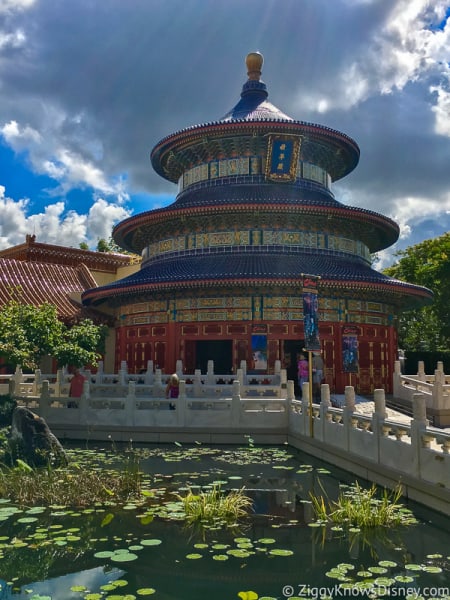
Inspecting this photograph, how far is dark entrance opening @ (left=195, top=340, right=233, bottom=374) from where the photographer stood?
92.1ft

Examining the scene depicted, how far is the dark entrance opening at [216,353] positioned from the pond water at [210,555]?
57.5ft

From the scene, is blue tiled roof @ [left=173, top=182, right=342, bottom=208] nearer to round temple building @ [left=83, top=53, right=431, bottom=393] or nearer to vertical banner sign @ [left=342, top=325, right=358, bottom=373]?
round temple building @ [left=83, top=53, right=431, bottom=393]

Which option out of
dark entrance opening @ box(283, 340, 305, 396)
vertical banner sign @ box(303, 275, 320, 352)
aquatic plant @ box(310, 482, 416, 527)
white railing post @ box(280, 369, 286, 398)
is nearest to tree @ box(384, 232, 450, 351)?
dark entrance opening @ box(283, 340, 305, 396)

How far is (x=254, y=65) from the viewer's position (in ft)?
105

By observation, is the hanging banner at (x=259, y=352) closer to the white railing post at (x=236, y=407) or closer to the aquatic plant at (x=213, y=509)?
the white railing post at (x=236, y=407)

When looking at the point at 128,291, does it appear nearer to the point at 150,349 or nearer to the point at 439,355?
the point at 150,349

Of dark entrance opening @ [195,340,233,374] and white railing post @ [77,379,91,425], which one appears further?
dark entrance opening @ [195,340,233,374]

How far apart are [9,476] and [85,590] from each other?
5042mm

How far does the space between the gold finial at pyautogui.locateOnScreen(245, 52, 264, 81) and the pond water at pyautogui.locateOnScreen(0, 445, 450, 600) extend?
1075 inches

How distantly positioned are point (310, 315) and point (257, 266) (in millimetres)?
7514

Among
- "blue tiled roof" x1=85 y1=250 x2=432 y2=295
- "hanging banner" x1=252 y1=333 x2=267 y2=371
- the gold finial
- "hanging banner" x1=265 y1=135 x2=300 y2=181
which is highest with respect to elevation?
the gold finial

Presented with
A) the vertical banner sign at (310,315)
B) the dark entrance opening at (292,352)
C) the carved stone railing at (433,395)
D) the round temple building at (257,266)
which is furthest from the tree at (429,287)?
the vertical banner sign at (310,315)

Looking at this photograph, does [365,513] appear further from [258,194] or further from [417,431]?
[258,194]

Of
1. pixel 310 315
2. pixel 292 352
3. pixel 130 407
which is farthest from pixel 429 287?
pixel 130 407
